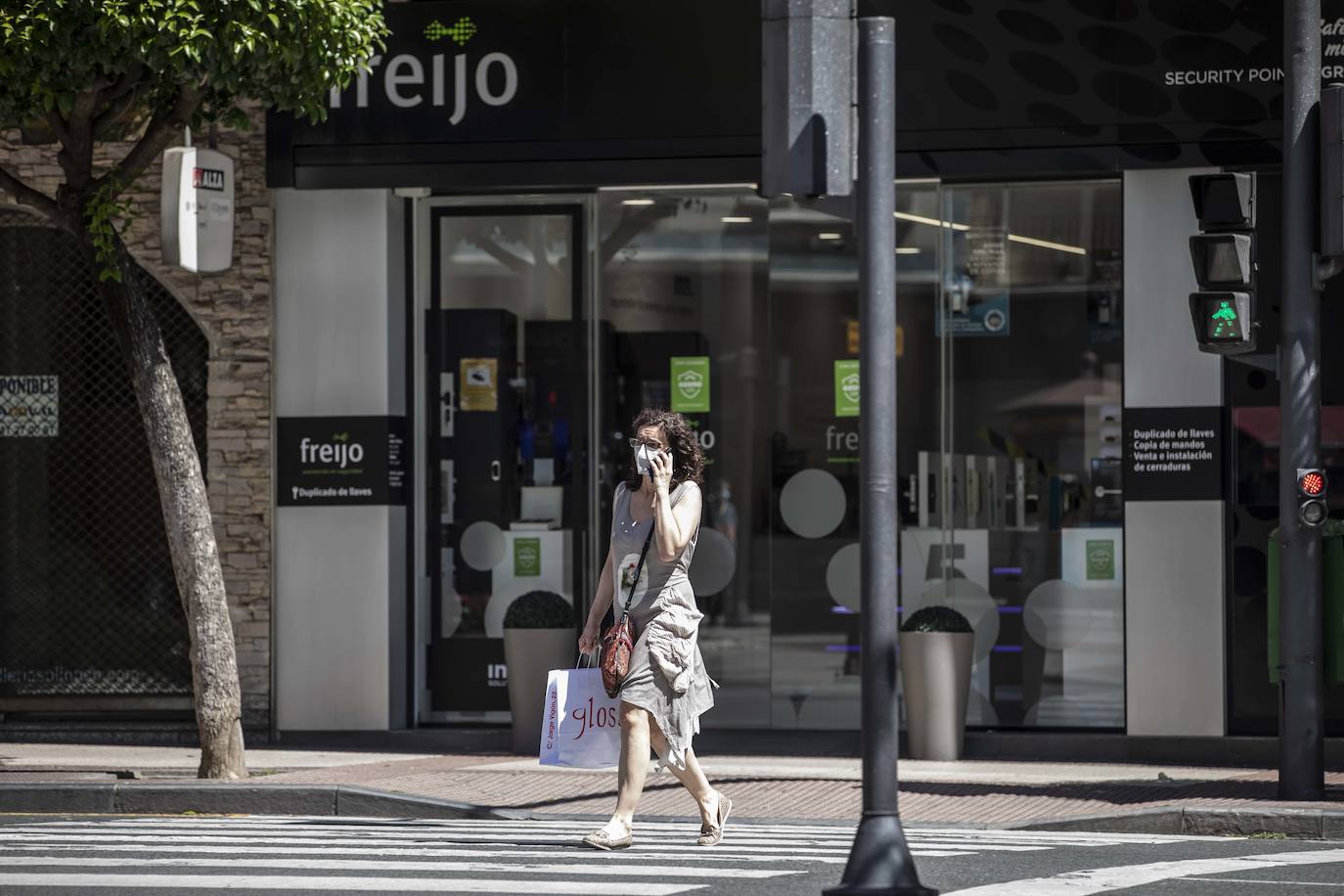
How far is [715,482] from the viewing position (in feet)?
46.0

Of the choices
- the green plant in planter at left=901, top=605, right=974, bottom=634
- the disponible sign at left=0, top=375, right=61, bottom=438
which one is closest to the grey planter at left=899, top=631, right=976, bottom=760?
the green plant in planter at left=901, top=605, right=974, bottom=634

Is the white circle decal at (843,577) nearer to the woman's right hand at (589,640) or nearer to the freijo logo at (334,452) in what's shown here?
the freijo logo at (334,452)

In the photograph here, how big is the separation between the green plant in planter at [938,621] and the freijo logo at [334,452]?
158 inches

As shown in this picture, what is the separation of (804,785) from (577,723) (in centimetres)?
271

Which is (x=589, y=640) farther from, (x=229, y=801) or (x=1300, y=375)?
(x=1300, y=375)

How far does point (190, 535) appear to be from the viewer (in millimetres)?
11250

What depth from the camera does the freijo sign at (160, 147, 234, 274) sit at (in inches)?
491

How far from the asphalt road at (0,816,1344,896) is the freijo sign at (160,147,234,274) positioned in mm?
3980

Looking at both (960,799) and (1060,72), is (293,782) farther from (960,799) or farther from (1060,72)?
(1060,72)

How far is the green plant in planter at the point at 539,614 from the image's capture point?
1304 cm

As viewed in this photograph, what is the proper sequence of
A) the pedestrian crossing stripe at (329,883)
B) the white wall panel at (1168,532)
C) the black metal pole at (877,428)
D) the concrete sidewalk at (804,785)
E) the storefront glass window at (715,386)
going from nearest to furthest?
1. the black metal pole at (877,428)
2. the pedestrian crossing stripe at (329,883)
3. the concrete sidewalk at (804,785)
4. the white wall panel at (1168,532)
5. the storefront glass window at (715,386)

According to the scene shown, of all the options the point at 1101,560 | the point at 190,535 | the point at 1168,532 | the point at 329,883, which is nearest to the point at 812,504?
the point at 1101,560

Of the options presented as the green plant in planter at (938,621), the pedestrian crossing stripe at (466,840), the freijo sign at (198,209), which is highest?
the freijo sign at (198,209)

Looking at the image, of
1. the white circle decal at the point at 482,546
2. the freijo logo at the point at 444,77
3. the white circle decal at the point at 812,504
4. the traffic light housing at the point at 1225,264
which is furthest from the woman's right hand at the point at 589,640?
the freijo logo at the point at 444,77
